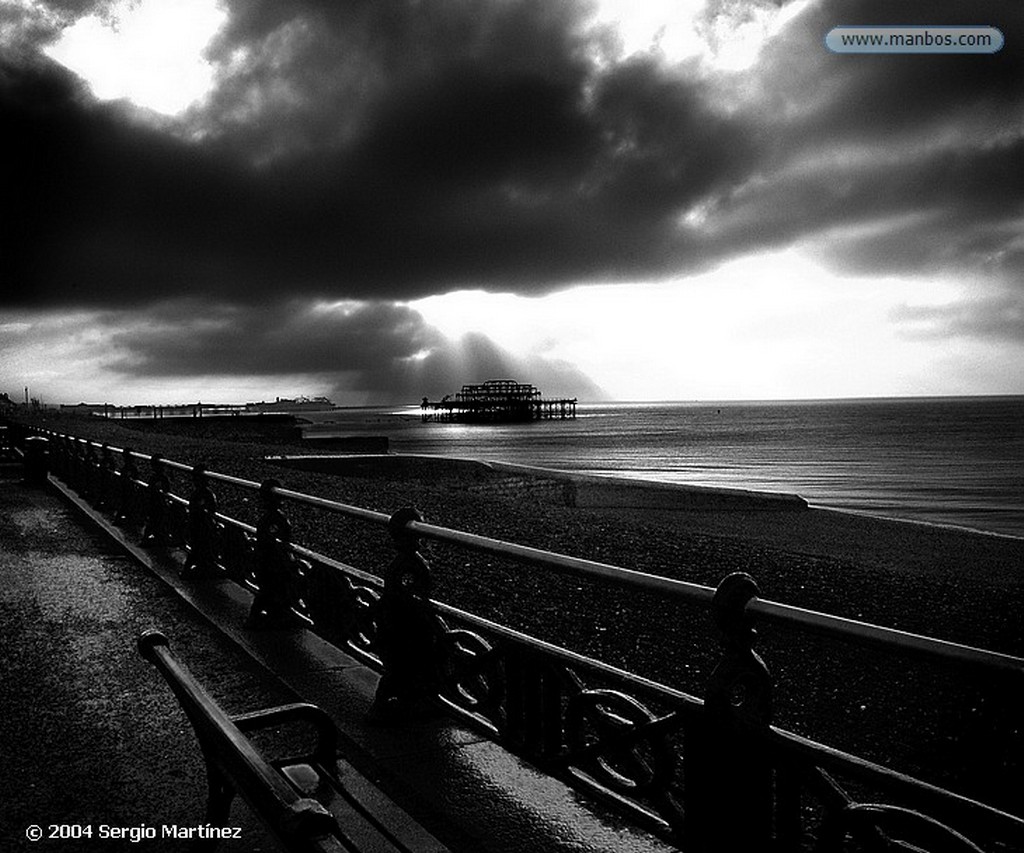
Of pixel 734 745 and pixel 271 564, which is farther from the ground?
pixel 734 745

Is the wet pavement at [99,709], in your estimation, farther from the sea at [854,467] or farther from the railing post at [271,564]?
the sea at [854,467]

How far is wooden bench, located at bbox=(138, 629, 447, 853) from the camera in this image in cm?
158

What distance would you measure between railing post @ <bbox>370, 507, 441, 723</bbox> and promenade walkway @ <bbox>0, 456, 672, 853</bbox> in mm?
116

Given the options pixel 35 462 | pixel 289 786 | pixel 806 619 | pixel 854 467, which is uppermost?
pixel 806 619

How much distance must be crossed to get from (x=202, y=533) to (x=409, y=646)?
14.8ft

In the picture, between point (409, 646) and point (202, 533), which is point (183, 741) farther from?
point (202, 533)

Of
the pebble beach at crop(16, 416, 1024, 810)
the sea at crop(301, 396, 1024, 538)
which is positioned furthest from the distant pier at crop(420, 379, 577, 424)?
the pebble beach at crop(16, 416, 1024, 810)

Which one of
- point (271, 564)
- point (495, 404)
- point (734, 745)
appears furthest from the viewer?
point (495, 404)

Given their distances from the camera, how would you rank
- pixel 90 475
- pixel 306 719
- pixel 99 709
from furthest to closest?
1. pixel 90 475
2. pixel 99 709
3. pixel 306 719

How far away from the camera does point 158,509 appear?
9.74m

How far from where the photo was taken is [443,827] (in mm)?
3201

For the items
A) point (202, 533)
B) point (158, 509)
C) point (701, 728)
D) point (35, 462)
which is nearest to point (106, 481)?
point (158, 509)

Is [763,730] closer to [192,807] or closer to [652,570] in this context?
[192,807]

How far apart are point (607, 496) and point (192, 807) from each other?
105 ft
